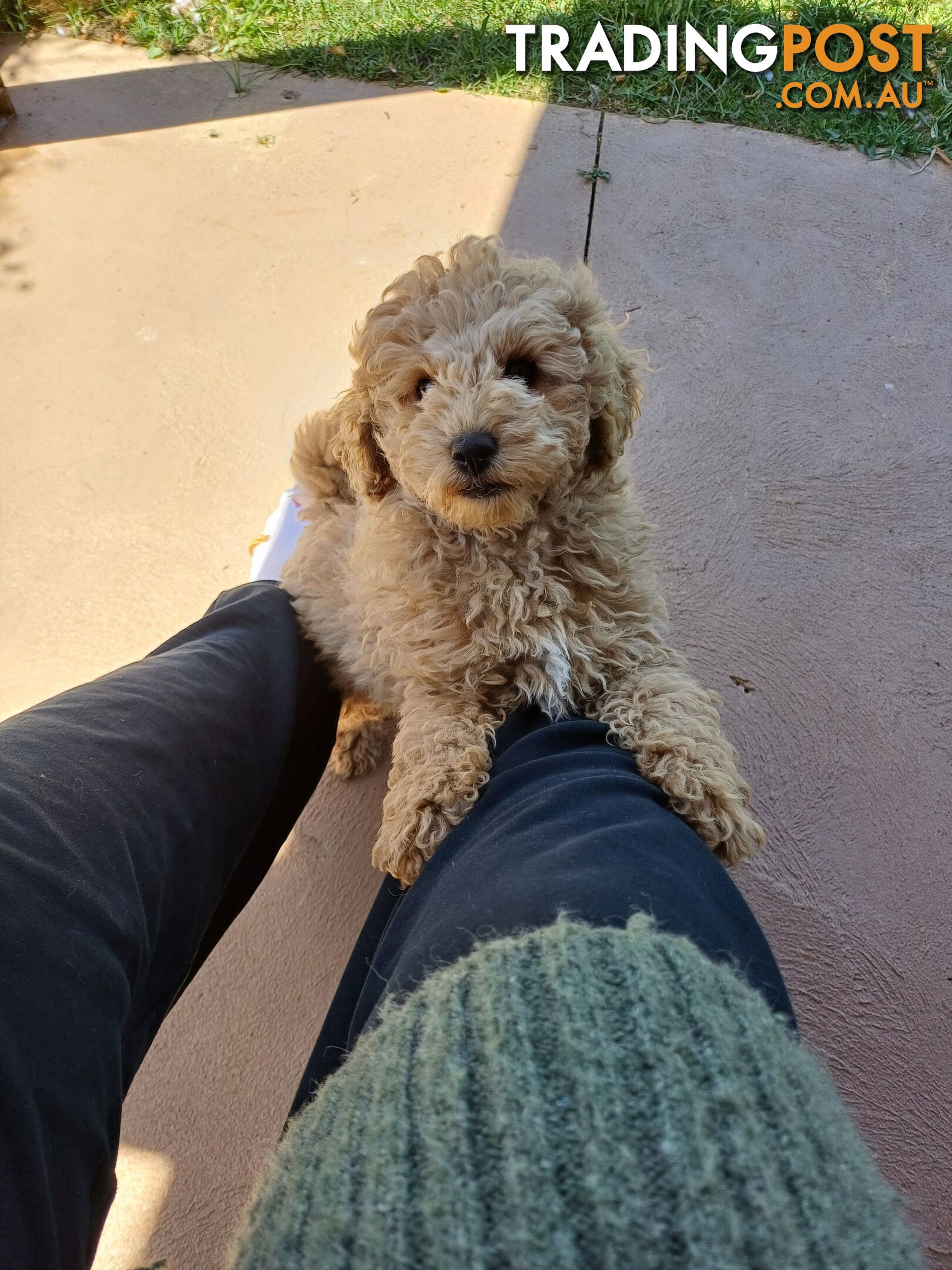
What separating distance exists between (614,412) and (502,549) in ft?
1.32

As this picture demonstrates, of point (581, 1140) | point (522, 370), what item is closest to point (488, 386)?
point (522, 370)

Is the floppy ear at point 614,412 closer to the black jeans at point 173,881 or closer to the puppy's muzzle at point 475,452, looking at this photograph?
the puppy's muzzle at point 475,452

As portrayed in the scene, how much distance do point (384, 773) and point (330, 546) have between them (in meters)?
0.75

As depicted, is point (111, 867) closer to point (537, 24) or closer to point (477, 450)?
point (477, 450)

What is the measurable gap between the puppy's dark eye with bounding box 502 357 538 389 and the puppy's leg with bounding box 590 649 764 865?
2.34 ft

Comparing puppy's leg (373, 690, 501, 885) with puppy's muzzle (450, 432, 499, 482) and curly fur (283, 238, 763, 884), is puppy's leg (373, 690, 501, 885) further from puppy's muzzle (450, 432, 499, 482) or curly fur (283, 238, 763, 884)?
puppy's muzzle (450, 432, 499, 482)

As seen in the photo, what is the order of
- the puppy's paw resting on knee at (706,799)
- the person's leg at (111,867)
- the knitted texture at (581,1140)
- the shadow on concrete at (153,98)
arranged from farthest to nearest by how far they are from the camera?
the shadow on concrete at (153,98) < the puppy's paw resting on knee at (706,799) < the person's leg at (111,867) < the knitted texture at (581,1140)

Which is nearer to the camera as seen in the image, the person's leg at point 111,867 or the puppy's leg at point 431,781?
the person's leg at point 111,867

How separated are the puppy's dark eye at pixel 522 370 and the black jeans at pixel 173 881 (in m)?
0.78

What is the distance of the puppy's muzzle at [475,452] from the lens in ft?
5.24

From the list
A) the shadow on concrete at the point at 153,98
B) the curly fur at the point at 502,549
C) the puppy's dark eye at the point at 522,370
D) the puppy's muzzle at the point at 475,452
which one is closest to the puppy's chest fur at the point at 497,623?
the curly fur at the point at 502,549

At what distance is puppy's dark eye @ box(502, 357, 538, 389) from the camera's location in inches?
69.0

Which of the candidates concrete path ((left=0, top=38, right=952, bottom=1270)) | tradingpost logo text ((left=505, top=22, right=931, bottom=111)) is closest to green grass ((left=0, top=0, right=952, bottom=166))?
tradingpost logo text ((left=505, top=22, right=931, bottom=111))

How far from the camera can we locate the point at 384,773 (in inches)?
98.0
